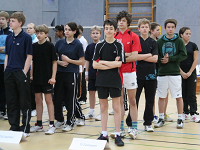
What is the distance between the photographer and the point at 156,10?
1368cm

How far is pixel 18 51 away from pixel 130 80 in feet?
5.13

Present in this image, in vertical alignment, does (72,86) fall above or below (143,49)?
below

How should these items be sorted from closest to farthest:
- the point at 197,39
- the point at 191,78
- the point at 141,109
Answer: the point at 191,78 → the point at 141,109 → the point at 197,39

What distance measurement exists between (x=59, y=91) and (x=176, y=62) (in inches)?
72.2

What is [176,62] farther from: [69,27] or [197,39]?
[197,39]

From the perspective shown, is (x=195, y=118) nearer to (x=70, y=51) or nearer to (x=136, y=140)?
(x=136, y=140)

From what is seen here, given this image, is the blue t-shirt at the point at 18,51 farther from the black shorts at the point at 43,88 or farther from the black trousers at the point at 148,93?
the black trousers at the point at 148,93

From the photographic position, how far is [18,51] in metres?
4.95

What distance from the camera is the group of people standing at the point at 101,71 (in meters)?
4.55

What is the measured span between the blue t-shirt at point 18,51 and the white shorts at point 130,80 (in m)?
1.34

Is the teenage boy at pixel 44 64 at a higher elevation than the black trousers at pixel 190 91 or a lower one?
higher

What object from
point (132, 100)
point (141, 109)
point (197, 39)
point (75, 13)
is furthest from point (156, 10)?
point (132, 100)

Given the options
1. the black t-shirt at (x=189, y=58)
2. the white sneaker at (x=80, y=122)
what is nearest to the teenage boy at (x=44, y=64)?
the white sneaker at (x=80, y=122)

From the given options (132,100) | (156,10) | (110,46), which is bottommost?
(132,100)
